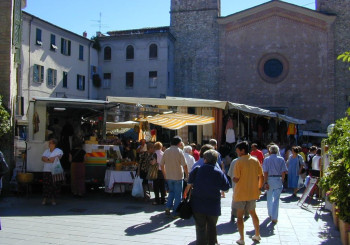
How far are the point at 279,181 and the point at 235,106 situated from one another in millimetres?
6306

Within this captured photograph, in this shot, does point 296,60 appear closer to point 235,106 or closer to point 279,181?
point 235,106

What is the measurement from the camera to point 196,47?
3353cm

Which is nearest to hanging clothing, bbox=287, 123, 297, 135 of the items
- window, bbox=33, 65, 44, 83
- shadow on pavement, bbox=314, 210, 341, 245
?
shadow on pavement, bbox=314, 210, 341, 245

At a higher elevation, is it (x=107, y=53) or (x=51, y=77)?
(x=107, y=53)

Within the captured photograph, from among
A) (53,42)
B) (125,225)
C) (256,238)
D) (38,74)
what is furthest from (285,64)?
(256,238)

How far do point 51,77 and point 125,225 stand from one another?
23709mm

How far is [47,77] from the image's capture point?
28797mm

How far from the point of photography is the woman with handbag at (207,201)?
5.46m

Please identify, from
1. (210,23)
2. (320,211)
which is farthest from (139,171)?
(210,23)

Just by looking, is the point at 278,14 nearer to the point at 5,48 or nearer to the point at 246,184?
the point at 5,48

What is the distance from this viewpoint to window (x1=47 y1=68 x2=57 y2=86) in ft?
94.9

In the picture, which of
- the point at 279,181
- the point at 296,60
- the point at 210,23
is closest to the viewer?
the point at 279,181

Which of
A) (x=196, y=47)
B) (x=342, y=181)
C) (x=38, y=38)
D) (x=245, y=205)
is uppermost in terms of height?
(x=196, y=47)

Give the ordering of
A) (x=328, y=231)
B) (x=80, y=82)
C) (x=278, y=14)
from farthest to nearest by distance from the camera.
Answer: (x=80, y=82)
(x=278, y=14)
(x=328, y=231)
